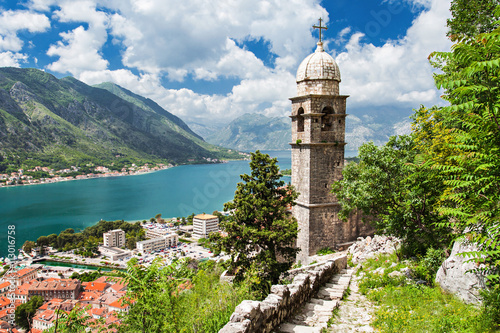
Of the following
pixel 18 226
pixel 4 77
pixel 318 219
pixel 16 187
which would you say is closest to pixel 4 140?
pixel 16 187

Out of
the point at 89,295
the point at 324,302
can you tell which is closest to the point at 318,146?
the point at 324,302

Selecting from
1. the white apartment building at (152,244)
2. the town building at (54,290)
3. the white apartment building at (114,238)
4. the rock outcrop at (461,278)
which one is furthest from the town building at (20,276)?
the rock outcrop at (461,278)

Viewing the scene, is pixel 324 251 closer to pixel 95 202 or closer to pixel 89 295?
pixel 89 295

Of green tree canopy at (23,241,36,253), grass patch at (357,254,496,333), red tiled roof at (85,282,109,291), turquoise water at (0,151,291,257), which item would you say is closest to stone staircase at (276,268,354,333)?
grass patch at (357,254,496,333)

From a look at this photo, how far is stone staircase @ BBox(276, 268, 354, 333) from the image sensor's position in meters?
4.69

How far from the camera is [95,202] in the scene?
269 ft

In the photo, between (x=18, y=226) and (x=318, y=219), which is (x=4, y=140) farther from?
(x=318, y=219)

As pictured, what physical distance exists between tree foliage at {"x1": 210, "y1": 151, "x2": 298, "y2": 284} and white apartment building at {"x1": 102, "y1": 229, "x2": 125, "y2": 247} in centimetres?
5138

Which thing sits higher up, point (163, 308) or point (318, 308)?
point (163, 308)

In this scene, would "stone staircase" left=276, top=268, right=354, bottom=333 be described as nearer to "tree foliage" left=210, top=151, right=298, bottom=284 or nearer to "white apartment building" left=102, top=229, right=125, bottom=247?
"tree foliage" left=210, top=151, right=298, bottom=284

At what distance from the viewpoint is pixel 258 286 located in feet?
27.6

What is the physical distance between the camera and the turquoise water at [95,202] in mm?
61125

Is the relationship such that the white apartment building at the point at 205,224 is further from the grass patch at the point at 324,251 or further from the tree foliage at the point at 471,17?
the tree foliage at the point at 471,17

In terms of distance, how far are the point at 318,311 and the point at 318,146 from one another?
8.93 meters
